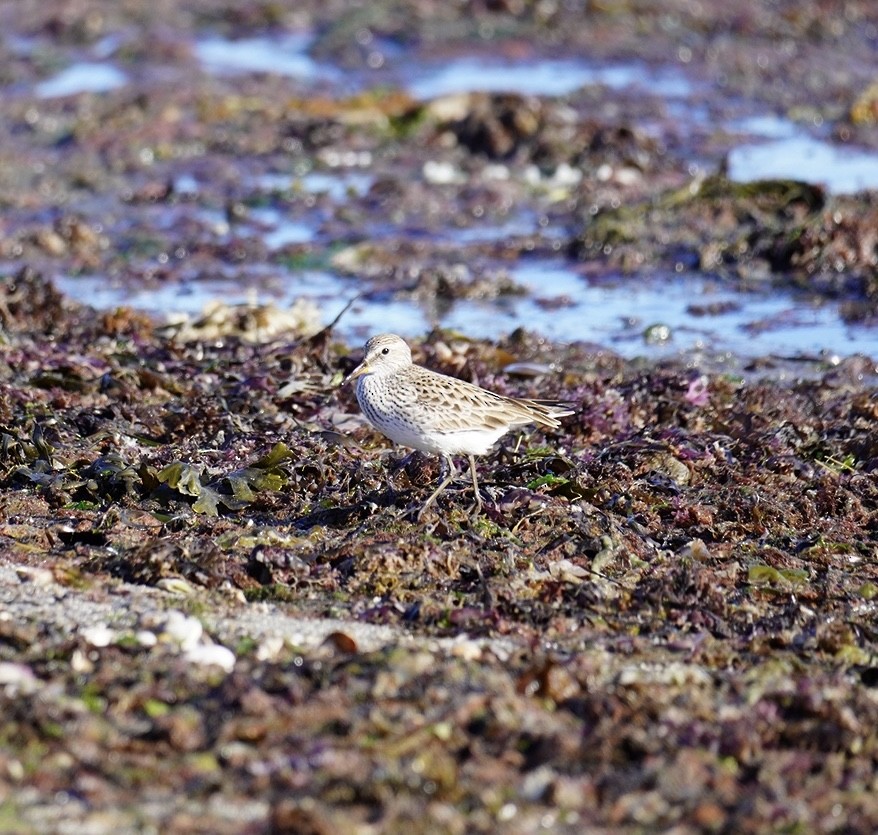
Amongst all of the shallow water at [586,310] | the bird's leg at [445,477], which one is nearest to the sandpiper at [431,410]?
the bird's leg at [445,477]

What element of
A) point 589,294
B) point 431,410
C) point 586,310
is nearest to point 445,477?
point 431,410

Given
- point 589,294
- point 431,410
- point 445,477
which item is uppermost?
point 431,410

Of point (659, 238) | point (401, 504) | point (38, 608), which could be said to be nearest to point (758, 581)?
A: point (401, 504)

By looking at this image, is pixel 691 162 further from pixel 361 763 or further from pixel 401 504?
pixel 361 763

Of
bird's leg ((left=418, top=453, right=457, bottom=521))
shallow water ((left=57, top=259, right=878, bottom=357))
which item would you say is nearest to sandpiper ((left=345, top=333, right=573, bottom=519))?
bird's leg ((left=418, top=453, right=457, bottom=521))

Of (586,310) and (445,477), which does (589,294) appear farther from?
(445,477)

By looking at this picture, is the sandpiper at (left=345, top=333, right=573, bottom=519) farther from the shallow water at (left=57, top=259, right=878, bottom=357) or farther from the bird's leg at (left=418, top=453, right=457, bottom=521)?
the shallow water at (left=57, top=259, right=878, bottom=357)

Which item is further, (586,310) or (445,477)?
(586,310)

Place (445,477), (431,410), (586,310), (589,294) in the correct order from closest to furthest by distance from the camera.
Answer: (431,410) < (445,477) < (586,310) < (589,294)
